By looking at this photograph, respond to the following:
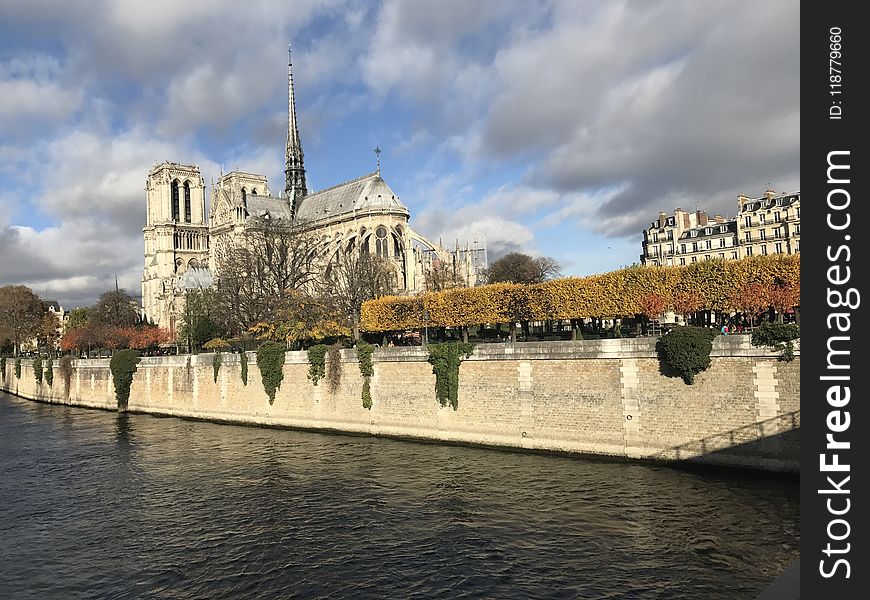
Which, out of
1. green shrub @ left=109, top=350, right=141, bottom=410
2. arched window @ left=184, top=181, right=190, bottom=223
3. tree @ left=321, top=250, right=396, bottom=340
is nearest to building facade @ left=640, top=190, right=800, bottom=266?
tree @ left=321, top=250, right=396, bottom=340

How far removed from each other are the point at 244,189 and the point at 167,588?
99907 mm

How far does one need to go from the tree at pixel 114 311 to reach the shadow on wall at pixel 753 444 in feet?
248

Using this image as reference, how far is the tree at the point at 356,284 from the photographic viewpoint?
48531 millimetres

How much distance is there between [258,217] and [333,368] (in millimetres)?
25926

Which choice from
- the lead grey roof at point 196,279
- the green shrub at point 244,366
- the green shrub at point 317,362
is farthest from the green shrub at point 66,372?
the lead grey roof at point 196,279

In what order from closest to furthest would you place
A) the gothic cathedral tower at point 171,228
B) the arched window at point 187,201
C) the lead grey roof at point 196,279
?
the lead grey roof at point 196,279
the gothic cathedral tower at point 171,228
the arched window at point 187,201

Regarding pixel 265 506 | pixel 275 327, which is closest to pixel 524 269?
pixel 275 327

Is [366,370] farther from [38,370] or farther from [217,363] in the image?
[38,370]

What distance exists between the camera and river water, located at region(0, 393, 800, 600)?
13227 mm

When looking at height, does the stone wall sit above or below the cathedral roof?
below

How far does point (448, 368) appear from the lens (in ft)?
86.9

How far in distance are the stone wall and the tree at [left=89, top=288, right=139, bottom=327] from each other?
54.8 m

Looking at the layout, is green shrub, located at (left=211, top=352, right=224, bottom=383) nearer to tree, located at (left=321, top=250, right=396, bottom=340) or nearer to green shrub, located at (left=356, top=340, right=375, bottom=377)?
tree, located at (left=321, top=250, right=396, bottom=340)

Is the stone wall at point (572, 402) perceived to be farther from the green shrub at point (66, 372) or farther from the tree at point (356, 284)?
the green shrub at point (66, 372)
